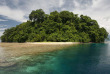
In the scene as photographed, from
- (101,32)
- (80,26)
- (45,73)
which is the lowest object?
Answer: (45,73)

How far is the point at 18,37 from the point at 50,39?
2651 cm

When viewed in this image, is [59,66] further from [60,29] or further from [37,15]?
[37,15]

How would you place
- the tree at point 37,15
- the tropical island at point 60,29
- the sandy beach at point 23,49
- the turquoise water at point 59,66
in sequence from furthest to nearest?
the tree at point 37,15
the tropical island at point 60,29
the sandy beach at point 23,49
the turquoise water at point 59,66

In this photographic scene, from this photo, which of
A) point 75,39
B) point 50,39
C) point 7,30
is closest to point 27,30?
point 50,39

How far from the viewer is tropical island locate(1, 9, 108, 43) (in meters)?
50.0

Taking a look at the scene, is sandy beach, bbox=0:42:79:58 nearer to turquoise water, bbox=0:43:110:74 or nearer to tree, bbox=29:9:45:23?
turquoise water, bbox=0:43:110:74

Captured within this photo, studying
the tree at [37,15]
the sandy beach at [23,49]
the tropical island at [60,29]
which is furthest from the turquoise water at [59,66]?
the tree at [37,15]

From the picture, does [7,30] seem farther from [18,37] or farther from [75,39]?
[75,39]

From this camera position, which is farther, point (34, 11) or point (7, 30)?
point (7, 30)

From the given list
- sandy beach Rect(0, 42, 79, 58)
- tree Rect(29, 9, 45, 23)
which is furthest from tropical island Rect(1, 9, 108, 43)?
sandy beach Rect(0, 42, 79, 58)

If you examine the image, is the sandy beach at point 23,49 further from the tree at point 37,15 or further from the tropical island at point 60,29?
the tree at point 37,15

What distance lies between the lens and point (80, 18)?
63.3 m

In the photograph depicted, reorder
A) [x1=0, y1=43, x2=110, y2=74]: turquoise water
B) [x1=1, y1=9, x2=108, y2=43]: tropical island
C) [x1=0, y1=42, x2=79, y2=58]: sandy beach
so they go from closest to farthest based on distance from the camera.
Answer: [x1=0, y1=43, x2=110, y2=74]: turquoise water, [x1=0, y1=42, x2=79, y2=58]: sandy beach, [x1=1, y1=9, x2=108, y2=43]: tropical island

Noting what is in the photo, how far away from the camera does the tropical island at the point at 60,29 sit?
164 ft
